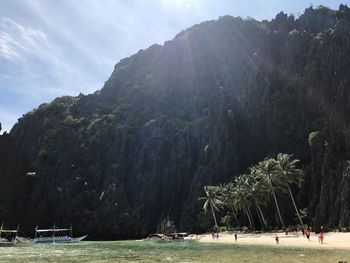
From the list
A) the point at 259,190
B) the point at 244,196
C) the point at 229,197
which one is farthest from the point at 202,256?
the point at 229,197

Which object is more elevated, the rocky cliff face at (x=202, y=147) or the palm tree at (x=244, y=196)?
the rocky cliff face at (x=202, y=147)

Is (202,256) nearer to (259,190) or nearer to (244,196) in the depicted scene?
(259,190)

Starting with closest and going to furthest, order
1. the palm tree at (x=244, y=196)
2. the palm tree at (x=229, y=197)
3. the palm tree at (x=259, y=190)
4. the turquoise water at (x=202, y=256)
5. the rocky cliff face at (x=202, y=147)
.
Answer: the turquoise water at (x=202, y=256)
the palm tree at (x=259, y=190)
the palm tree at (x=244, y=196)
the palm tree at (x=229, y=197)
the rocky cliff face at (x=202, y=147)

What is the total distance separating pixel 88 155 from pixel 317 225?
121288 millimetres

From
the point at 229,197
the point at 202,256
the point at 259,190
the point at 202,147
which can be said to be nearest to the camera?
the point at 202,256

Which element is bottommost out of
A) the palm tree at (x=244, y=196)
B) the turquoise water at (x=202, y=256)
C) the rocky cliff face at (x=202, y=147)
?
the turquoise water at (x=202, y=256)

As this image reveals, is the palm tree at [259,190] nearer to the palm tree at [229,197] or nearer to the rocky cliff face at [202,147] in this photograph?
the palm tree at [229,197]

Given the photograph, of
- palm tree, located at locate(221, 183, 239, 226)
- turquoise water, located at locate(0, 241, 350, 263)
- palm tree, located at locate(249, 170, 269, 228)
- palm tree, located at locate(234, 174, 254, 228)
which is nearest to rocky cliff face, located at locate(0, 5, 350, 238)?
palm tree, located at locate(249, 170, 269, 228)

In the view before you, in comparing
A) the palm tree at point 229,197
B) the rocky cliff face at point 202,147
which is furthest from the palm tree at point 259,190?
the rocky cliff face at point 202,147

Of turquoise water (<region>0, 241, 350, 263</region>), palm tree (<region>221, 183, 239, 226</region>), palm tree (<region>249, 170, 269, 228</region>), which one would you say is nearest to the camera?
turquoise water (<region>0, 241, 350, 263</region>)

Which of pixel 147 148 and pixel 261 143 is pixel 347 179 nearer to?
pixel 261 143

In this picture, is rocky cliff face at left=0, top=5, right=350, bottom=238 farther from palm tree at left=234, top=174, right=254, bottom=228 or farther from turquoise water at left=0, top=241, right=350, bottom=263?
turquoise water at left=0, top=241, right=350, bottom=263

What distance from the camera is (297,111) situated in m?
145

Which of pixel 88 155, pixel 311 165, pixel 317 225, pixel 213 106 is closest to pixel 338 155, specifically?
pixel 311 165
